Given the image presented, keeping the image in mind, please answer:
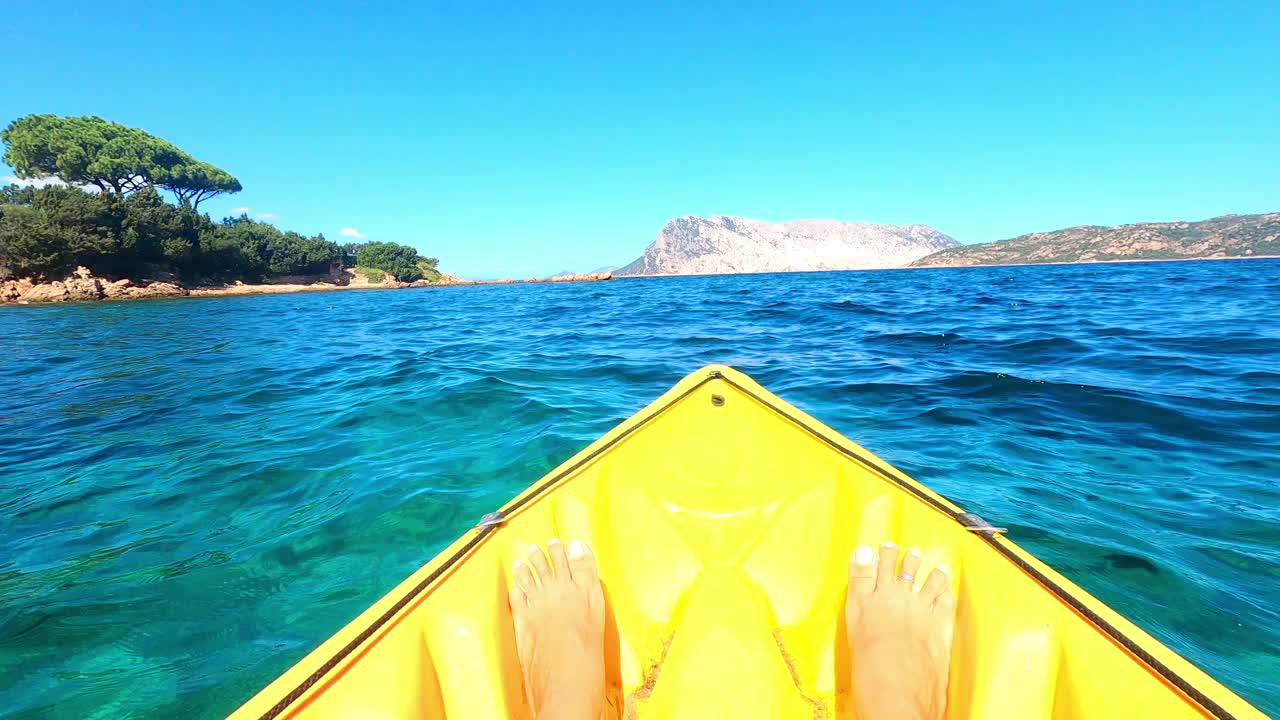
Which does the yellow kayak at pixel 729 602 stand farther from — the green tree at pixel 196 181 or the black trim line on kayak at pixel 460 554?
the green tree at pixel 196 181

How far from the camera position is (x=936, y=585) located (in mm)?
1989


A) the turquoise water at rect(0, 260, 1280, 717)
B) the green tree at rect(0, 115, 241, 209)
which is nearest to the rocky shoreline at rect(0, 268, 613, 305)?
the green tree at rect(0, 115, 241, 209)

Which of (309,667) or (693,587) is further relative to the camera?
(693,587)

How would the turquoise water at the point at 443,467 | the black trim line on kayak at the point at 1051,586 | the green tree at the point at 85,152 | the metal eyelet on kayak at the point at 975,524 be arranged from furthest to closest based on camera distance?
the green tree at the point at 85,152 → the turquoise water at the point at 443,467 → the metal eyelet on kayak at the point at 975,524 → the black trim line on kayak at the point at 1051,586

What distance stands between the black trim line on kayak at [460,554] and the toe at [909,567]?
5.04ft

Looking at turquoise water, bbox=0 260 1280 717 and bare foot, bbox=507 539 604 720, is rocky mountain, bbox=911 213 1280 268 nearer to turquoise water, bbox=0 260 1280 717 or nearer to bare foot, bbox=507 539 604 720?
turquoise water, bbox=0 260 1280 717

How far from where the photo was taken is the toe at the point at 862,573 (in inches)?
83.1

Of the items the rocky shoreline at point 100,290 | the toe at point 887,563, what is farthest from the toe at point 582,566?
the rocky shoreline at point 100,290

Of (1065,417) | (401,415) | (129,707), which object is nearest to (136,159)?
(401,415)

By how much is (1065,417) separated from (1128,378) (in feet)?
7.67

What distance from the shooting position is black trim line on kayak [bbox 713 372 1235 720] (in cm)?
118

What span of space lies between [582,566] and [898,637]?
1335 millimetres

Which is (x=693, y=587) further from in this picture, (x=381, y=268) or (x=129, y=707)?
(x=381, y=268)

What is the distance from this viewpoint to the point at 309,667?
1.30 m
